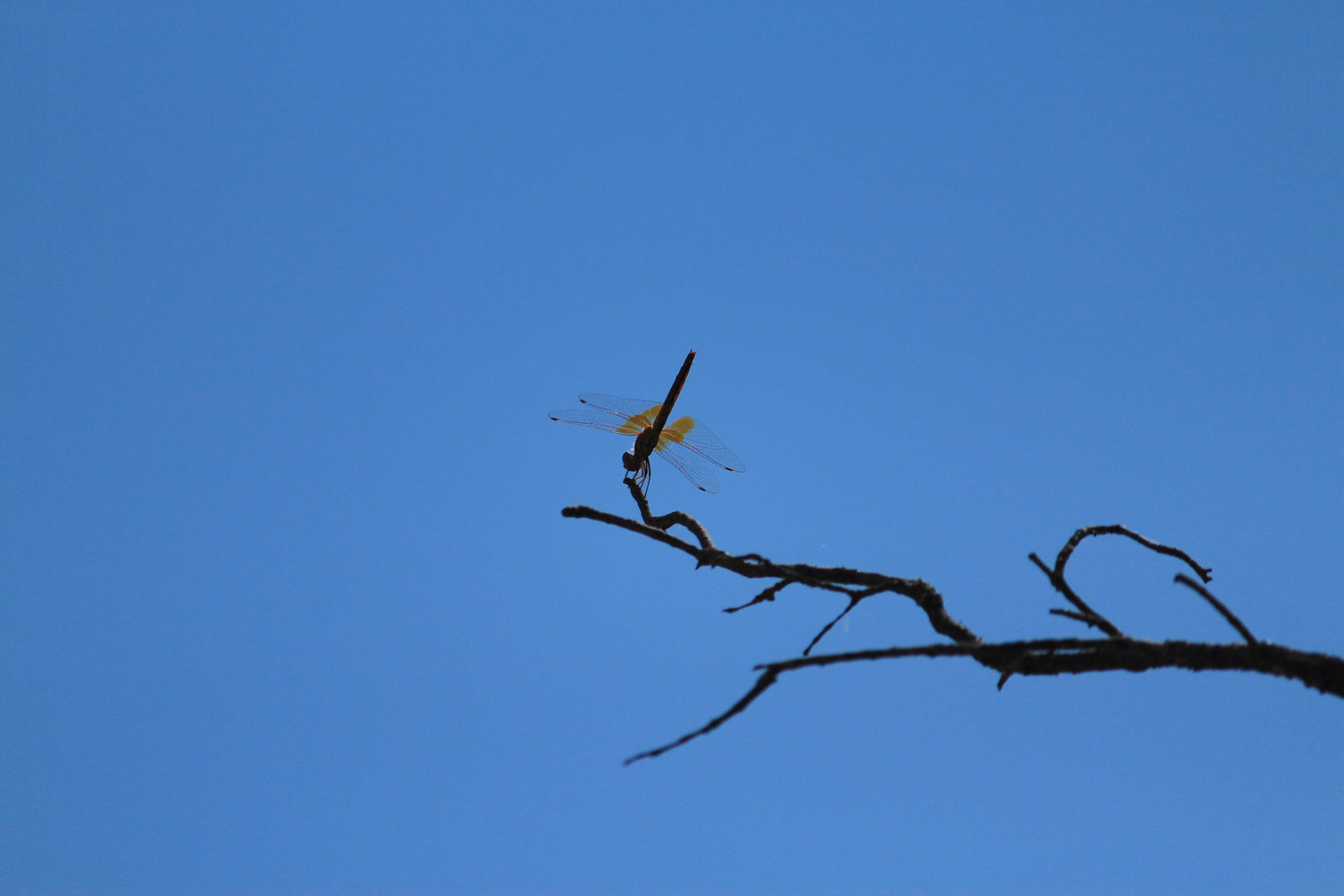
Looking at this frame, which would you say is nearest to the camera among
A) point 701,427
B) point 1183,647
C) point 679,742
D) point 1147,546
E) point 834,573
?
point 679,742

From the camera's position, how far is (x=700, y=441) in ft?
24.2

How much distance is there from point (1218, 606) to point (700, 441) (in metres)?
5.75

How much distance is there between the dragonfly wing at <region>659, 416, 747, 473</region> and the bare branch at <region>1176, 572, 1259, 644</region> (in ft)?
18.0

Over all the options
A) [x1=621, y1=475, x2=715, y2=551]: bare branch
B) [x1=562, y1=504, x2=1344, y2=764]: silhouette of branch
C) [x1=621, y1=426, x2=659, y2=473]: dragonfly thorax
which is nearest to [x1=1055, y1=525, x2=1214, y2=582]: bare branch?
[x1=562, y1=504, x2=1344, y2=764]: silhouette of branch

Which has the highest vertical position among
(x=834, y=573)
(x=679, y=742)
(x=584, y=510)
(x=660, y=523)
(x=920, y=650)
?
(x=660, y=523)

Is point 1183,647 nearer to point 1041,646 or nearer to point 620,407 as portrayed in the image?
point 1041,646

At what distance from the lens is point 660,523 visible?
11.5 feet

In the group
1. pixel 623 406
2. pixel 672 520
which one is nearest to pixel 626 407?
pixel 623 406

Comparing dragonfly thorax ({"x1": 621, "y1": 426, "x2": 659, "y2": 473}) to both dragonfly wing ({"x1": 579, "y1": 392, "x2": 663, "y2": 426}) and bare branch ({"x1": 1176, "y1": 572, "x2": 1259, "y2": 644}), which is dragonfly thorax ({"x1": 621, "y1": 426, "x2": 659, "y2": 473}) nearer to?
dragonfly wing ({"x1": 579, "y1": 392, "x2": 663, "y2": 426})

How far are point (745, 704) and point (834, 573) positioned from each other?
2.85 feet

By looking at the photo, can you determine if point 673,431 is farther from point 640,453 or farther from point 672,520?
point 672,520

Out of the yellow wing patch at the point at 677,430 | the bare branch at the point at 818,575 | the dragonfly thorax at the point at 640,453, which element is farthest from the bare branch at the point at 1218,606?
the yellow wing patch at the point at 677,430

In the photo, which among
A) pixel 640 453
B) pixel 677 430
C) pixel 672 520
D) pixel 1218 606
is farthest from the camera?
pixel 677 430

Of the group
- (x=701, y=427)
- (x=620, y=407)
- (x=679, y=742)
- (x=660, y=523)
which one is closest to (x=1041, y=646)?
(x=679, y=742)
